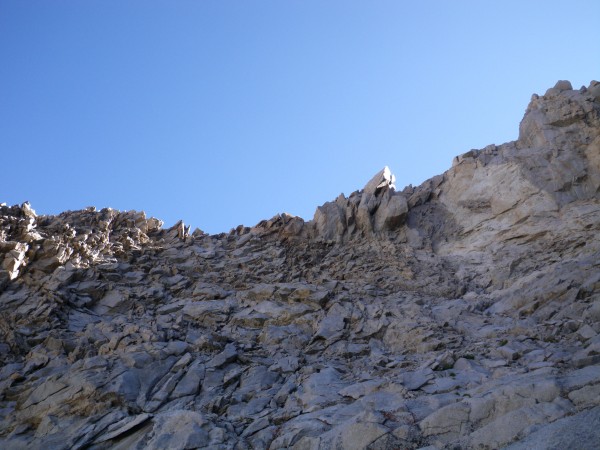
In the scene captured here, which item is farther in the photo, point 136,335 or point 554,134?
point 554,134

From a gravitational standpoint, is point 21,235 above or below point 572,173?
above

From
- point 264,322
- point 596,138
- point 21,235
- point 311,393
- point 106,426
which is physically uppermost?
point 21,235

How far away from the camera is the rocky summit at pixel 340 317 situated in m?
14.2

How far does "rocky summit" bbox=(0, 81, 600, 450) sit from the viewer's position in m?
14.2

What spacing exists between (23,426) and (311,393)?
30.4ft

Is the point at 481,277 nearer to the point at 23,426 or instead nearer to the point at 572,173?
the point at 572,173

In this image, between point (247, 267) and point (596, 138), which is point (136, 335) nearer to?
point (247, 267)

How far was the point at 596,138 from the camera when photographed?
25.7m

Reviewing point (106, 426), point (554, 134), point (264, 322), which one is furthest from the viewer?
point (554, 134)

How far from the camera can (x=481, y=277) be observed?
2450cm

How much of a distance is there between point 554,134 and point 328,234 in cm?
1252

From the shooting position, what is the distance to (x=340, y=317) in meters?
22.7

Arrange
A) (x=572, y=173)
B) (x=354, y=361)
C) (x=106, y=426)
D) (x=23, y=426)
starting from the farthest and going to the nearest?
(x=572, y=173), (x=354, y=361), (x=23, y=426), (x=106, y=426)

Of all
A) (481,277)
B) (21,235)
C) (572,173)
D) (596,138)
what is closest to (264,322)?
(481,277)
